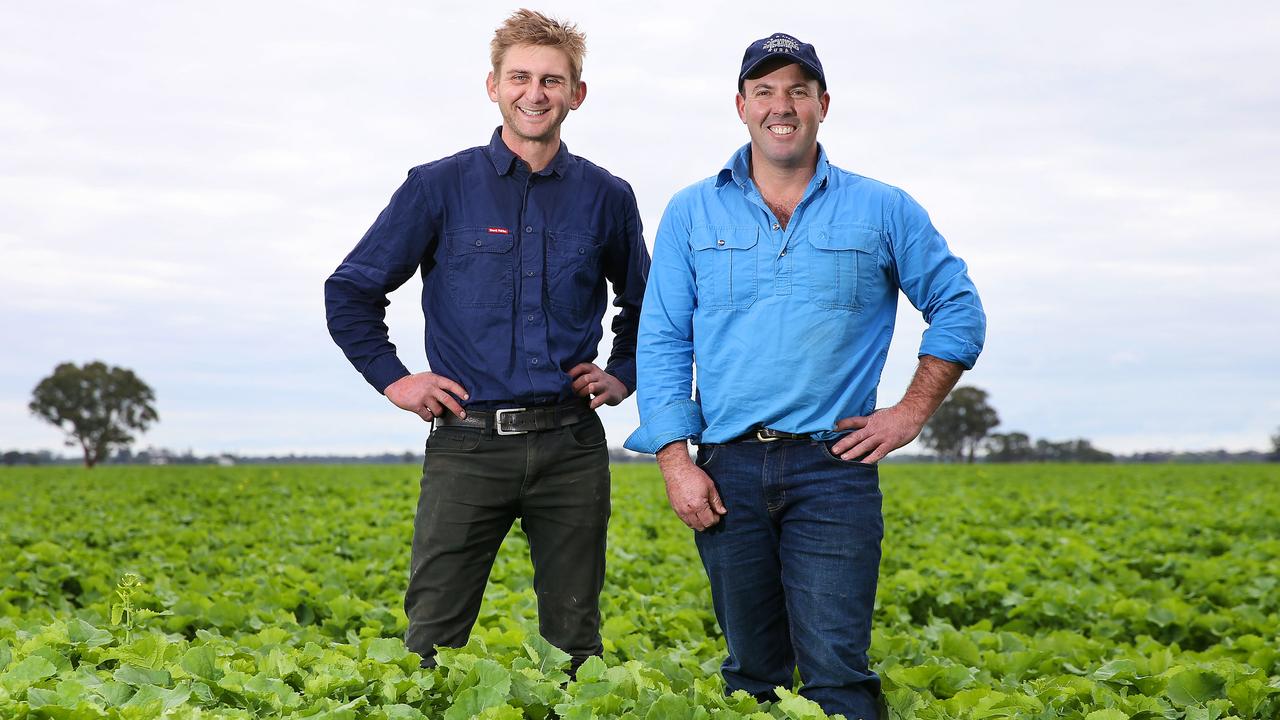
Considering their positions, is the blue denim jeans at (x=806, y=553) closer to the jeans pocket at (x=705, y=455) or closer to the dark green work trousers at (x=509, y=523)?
the jeans pocket at (x=705, y=455)

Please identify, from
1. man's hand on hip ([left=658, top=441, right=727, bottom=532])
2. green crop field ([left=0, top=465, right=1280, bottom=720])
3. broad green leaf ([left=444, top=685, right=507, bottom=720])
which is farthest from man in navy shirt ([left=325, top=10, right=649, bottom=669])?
broad green leaf ([left=444, top=685, right=507, bottom=720])

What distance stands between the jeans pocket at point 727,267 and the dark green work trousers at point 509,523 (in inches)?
31.0

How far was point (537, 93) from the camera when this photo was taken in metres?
4.09

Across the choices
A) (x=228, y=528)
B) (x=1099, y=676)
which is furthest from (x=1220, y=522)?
(x=228, y=528)

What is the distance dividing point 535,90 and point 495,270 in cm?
67

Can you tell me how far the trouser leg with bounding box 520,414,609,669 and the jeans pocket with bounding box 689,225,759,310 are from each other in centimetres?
78

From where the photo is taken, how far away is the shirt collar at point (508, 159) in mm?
4285

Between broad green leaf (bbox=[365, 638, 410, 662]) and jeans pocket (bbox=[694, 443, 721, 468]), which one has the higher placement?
jeans pocket (bbox=[694, 443, 721, 468])

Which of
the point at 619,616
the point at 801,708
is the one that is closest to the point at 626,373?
the point at 801,708

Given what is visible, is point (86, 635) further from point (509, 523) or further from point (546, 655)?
point (546, 655)

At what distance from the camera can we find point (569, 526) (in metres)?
4.21

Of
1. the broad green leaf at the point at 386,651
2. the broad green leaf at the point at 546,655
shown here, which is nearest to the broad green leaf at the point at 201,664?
the broad green leaf at the point at 386,651

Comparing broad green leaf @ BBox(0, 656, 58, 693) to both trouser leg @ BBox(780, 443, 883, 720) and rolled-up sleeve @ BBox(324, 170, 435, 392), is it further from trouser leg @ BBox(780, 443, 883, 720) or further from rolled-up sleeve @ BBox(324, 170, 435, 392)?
trouser leg @ BBox(780, 443, 883, 720)

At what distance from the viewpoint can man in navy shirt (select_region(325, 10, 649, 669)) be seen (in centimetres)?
412
